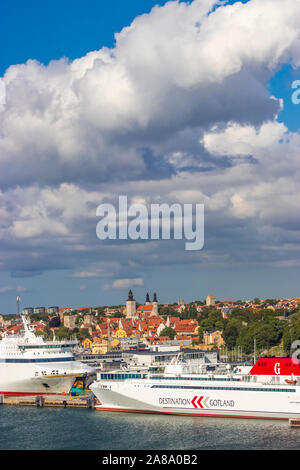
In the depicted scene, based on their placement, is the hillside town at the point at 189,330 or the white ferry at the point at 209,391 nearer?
the white ferry at the point at 209,391

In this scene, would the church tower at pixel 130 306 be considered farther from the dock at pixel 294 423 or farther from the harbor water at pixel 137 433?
the dock at pixel 294 423

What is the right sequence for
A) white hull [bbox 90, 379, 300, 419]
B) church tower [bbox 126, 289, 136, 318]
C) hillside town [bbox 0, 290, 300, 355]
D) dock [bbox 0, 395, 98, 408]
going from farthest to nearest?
church tower [bbox 126, 289, 136, 318]
hillside town [bbox 0, 290, 300, 355]
dock [bbox 0, 395, 98, 408]
white hull [bbox 90, 379, 300, 419]

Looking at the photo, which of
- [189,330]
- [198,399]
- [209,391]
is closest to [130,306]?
[189,330]

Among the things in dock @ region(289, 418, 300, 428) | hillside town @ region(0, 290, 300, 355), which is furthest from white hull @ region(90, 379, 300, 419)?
hillside town @ region(0, 290, 300, 355)

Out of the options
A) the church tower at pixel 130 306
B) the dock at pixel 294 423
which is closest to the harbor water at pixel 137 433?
the dock at pixel 294 423

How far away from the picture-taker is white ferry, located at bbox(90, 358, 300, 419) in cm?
4269

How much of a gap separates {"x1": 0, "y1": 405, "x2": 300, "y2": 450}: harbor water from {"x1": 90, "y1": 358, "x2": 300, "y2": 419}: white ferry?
803mm

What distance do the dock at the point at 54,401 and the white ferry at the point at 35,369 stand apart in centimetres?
117

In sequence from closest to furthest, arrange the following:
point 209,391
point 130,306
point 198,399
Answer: point 209,391
point 198,399
point 130,306

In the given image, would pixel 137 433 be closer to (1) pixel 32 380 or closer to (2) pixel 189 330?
(1) pixel 32 380

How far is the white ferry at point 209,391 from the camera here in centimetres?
4269

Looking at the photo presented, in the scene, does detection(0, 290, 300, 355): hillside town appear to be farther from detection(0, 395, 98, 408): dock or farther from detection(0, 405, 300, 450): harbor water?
detection(0, 405, 300, 450): harbor water

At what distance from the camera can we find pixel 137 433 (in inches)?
1524

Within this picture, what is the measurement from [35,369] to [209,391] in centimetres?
1810
